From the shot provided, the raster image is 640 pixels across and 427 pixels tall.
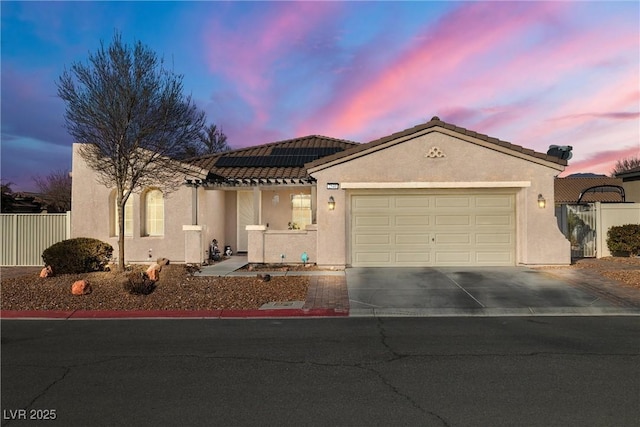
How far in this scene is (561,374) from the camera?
17.2 ft

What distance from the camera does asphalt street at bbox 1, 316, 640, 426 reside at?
13.9 ft

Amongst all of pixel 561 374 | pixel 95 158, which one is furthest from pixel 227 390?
pixel 95 158

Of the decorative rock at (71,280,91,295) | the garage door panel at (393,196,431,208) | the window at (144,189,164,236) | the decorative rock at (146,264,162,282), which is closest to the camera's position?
the decorative rock at (71,280,91,295)

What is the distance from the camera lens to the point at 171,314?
8664 millimetres

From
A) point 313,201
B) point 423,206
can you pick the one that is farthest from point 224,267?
point 423,206

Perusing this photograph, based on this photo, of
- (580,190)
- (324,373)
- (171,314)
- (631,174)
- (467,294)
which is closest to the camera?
(324,373)

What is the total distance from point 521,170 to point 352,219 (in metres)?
5.41

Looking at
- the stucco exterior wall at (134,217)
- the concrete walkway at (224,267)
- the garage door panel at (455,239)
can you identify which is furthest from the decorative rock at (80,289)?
the garage door panel at (455,239)

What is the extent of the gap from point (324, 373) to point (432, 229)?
9.34 metres

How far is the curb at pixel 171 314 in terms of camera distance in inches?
337

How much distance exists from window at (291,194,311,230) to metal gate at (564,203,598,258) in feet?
32.0

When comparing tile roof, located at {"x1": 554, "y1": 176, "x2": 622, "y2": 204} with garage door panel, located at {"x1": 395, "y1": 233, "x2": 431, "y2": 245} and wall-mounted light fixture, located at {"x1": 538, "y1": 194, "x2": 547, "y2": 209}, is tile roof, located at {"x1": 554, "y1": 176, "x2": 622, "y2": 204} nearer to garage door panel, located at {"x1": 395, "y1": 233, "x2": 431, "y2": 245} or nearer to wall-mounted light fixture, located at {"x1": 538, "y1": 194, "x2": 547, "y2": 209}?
wall-mounted light fixture, located at {"x1": 538, "y1": 194, "x2": 547, "y2": 209}

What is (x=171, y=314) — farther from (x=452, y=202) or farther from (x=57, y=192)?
(x=57, y=192)

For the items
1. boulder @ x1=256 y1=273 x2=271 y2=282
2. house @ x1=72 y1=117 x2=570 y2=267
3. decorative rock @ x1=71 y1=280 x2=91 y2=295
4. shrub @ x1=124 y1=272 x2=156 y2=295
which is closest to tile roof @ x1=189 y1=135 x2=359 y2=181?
house @ x1=72 y1=117 x2=570 y2=267
